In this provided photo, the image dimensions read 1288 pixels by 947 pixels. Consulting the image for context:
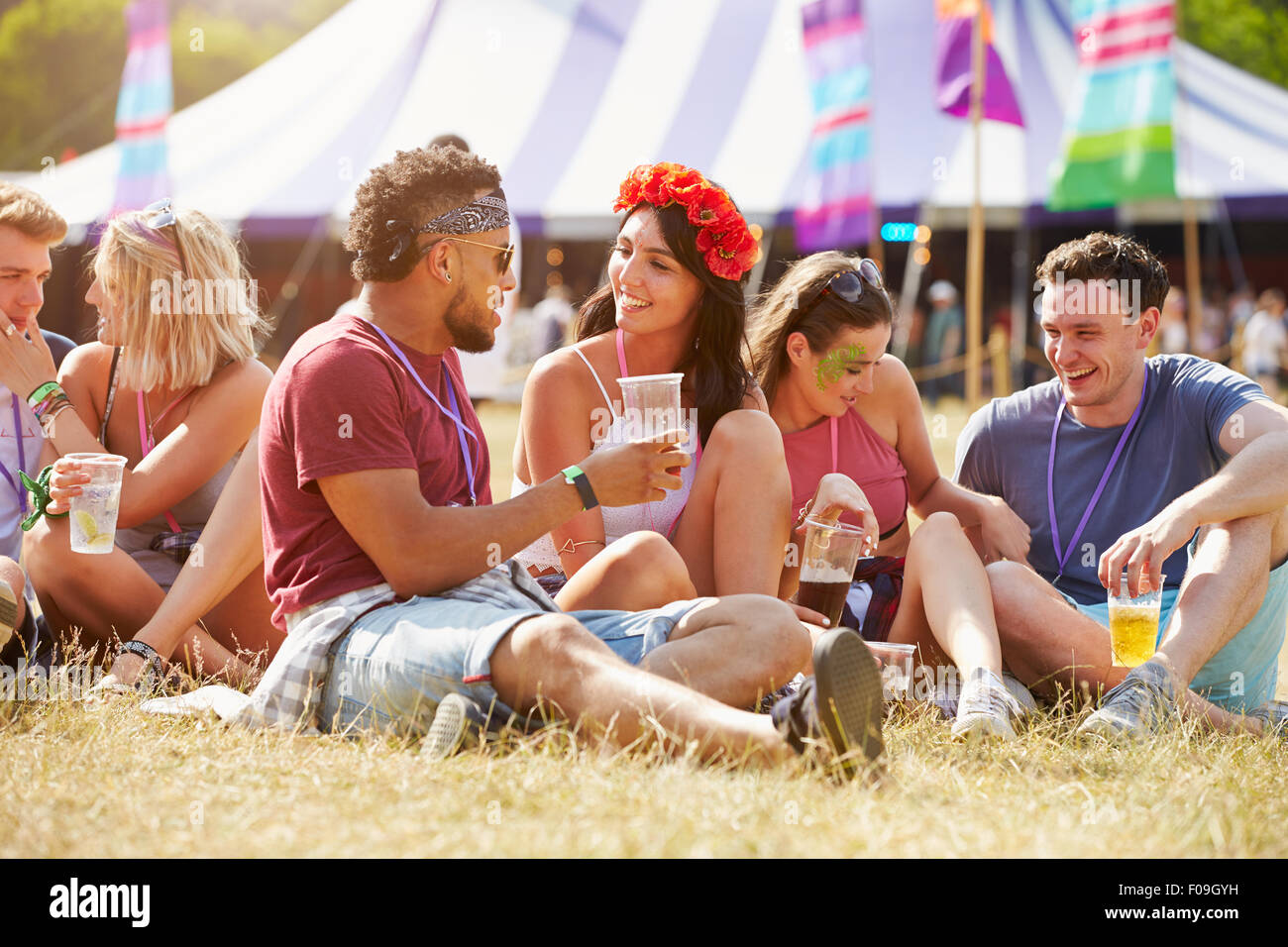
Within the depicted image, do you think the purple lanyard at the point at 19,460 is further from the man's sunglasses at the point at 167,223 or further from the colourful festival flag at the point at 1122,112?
the colourful festival flag at the point at 1122,112

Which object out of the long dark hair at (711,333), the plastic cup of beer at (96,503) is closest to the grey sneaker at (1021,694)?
the long dark hair at (711,333)

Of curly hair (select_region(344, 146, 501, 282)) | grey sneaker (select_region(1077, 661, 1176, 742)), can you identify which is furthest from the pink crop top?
curly hair (select_region(344, 146, 501, 282))

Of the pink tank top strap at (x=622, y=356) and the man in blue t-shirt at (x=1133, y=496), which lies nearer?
the man in blue t-shirt at (x=1133, y=496)

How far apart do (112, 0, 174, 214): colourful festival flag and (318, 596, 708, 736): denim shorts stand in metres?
8.62

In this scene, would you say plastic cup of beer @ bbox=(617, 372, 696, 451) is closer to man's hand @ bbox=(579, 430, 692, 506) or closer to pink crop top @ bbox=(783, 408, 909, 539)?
man's hand @ bbox=(579, 430, 692, 506)

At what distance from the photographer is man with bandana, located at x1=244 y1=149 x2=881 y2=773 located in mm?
2385

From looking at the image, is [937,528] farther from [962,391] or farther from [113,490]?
[962,391]

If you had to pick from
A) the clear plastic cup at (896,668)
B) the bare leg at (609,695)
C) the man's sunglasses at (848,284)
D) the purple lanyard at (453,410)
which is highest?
the man's sunglasses at (848,284)

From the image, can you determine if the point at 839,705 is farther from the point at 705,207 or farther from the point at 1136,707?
the point at 705,207

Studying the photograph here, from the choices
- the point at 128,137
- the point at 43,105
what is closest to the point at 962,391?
the point at 128,137

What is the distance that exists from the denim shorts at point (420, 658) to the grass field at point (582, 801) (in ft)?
0.26

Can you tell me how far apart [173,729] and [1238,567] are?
2610 mm

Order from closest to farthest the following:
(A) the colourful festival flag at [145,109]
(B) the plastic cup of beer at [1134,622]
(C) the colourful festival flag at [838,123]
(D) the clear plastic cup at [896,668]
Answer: (B) the plastic cup of beer at [1134,622], (D) the clear plastic cup at [896,668], (A) the colourful festival flag at [145,109], (C) the colourful festival flag at [838,123]

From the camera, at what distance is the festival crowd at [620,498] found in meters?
2.53
